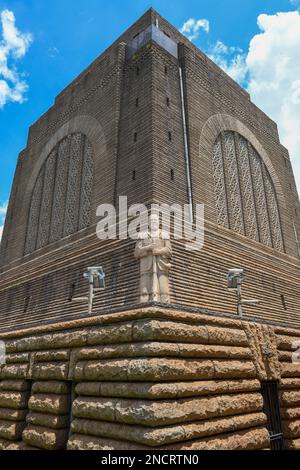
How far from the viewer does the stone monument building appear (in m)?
4.70

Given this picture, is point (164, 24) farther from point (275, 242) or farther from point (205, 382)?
point (205, 382)

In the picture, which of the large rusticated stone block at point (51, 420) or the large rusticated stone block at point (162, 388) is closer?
the large rusticated stone block at point (162, 388)

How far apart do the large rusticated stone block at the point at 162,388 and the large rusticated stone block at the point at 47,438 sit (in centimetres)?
84

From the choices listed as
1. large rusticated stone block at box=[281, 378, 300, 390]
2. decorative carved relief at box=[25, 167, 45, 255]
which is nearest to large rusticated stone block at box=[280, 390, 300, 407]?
large rusticated stone block at box=[281, 378, 300, 390]

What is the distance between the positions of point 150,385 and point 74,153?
543 inches

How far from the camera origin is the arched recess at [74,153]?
1394cm

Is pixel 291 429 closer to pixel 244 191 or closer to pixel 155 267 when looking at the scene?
pixel 155 267

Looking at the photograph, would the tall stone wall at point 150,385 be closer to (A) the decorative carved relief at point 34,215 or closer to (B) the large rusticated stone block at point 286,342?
(B) the large rusticated stone block at point 286,342

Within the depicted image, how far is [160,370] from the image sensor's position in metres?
4.35

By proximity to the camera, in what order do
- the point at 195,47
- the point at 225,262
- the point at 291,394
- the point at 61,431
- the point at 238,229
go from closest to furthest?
the point at 61,431 → the point at 291,394 → the point at 225,262 → the point at 238,229 → the point at 195,47

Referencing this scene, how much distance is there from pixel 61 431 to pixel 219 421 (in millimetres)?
2584

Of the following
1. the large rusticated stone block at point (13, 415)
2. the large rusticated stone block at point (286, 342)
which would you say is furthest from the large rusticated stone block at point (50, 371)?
the large rusticated stone block at point (286, 342)

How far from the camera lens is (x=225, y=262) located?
1188 cm
